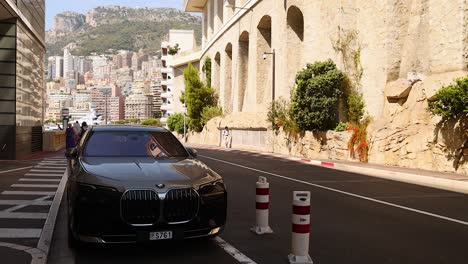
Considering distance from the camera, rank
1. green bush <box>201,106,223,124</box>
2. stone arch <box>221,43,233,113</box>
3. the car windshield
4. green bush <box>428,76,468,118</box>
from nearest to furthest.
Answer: the car windshield
green bush <box>428,76,468,118</box>
green bush <box>201,106,223,124</box>
stone arch <box>221,43,233,113</box>

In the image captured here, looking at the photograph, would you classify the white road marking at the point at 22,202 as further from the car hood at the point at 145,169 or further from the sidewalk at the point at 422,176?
the sidewalk at the point at 422,176

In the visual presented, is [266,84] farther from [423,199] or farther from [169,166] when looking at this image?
[169,166]

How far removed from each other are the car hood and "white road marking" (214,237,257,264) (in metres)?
0.99

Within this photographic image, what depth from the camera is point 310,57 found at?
32844 mm

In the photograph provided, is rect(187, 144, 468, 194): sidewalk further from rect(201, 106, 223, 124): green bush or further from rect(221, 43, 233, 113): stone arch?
rect(221, 43, 233, 113): stone arch

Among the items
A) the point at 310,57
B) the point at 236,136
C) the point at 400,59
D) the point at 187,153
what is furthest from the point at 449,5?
the point at 236,136

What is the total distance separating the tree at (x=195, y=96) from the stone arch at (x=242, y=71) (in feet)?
29.0

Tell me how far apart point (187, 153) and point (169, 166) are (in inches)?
52.0

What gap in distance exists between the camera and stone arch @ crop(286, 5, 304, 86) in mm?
36844

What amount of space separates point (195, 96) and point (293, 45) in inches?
1055

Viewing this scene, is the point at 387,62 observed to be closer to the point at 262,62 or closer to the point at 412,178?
the point at 412,178

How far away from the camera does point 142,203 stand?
5.48m

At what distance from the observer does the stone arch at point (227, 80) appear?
192ft

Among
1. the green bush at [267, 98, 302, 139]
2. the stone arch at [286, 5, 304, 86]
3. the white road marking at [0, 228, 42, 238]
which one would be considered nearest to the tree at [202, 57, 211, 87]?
the stone arch at [286, 5, 304, 86]
